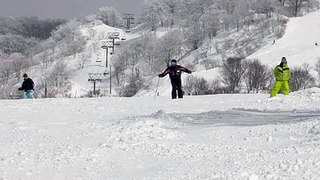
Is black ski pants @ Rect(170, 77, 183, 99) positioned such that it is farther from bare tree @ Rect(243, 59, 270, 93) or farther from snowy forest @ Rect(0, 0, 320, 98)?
bare tree @ Rect(243, 59, 270, 93)

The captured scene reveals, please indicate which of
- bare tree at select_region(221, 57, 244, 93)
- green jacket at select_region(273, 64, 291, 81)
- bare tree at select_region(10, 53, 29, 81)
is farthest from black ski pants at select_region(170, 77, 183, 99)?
bare tree at select_region(10, 53, 29, 81)

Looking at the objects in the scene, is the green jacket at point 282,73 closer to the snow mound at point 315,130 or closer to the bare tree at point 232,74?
the snow mound at point 315,130

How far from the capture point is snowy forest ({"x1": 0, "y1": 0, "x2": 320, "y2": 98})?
72.8 metres

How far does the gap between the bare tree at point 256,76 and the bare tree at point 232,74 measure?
1.06m

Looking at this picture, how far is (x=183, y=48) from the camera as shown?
14088 centimetres

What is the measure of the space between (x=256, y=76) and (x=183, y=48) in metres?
71.7

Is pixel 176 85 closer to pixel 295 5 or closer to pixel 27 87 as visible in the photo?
pixel 27 87

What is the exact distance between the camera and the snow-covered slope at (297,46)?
78.3 metres

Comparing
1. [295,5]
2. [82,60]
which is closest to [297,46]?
[295,5]

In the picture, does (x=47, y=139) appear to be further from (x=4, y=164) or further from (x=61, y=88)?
(x=61, y=88)

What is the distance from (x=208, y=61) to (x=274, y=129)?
308ft

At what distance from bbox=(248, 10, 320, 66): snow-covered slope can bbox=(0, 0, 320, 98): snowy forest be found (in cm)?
282

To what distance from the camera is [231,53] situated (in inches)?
4018

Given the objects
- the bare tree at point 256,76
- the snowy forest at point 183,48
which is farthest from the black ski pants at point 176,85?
the bare tree at point 256,76
